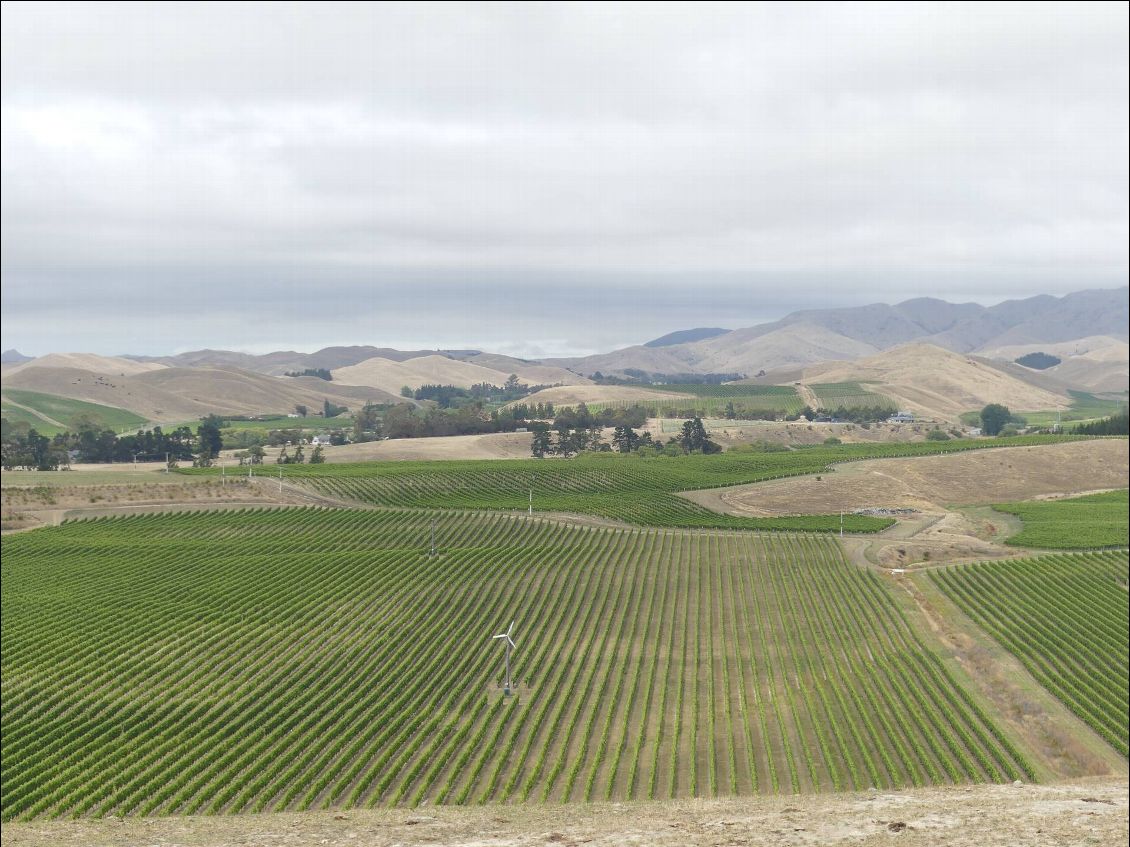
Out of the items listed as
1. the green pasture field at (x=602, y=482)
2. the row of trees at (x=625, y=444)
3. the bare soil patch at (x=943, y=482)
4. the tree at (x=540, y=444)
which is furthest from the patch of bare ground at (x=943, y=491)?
the tree at (x=540, y=444)

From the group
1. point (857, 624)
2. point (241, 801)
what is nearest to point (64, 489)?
point (241, 801)

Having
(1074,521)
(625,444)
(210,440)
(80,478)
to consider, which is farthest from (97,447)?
(1074,521)

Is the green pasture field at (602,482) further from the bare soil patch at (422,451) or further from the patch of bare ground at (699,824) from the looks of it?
the patch of bare ground at (699,824)

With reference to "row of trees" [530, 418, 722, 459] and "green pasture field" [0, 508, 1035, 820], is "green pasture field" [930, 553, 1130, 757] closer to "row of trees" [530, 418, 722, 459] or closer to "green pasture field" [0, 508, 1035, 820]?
"green pasture field" [0, 508, 1035, 820]

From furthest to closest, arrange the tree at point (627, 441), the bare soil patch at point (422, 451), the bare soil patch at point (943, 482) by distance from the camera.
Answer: the tree at point (627, 441)
the bare soil patch at point (422, 451)
the bare soil patch at point (943, 482)

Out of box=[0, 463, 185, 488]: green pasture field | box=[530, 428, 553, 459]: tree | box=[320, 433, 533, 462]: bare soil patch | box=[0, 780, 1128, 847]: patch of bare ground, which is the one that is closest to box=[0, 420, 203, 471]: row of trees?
box=[0, 463, 185, 488]: green pasture field

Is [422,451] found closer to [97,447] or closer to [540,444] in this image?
[540,444]
